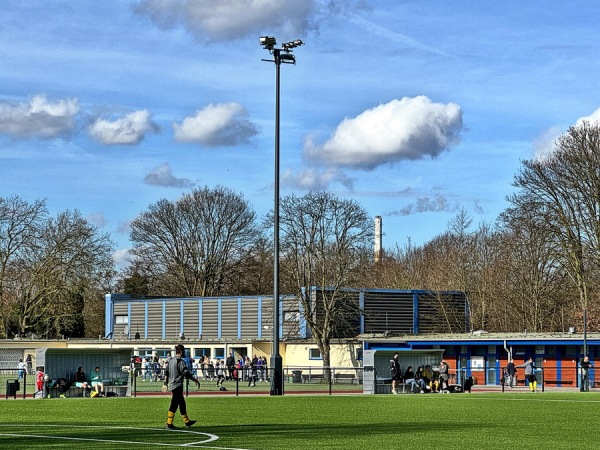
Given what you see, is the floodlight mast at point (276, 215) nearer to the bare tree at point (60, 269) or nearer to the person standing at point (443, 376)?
the person standing at point (443, 376)

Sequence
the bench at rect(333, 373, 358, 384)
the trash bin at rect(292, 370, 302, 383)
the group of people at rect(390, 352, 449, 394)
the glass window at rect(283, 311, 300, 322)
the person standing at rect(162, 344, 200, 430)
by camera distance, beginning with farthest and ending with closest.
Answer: the glass window at rect(283, 311, 300, 322) → the trash bin at rect(292, 370, 302, 383) → the bench at rect(333, 373, 358, 384) → the group of people at rect(390, 352, 449, 394) → the person standing at rect(162, 344, 200, 430)

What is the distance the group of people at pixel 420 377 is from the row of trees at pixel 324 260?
18.1 metres

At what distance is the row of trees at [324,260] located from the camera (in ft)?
199

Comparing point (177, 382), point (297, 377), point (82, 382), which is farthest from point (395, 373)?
point (177, 382)

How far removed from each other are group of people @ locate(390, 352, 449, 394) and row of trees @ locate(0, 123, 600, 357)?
18108 millimetres

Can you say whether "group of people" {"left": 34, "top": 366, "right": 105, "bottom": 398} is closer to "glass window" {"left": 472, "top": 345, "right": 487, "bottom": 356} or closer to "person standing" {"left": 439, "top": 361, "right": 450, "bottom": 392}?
"person standing" {"left": 439, "top": 361, "right": 450, "bottom": 392}

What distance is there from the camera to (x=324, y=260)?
7119 centimetres

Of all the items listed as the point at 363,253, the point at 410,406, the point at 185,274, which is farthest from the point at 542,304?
the point at 410,406

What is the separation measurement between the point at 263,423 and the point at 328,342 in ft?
154

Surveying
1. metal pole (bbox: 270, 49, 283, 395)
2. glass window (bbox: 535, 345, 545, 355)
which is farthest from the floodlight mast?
glass window (bbox: 535, 345, 545, 355)

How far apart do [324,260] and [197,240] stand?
2376 cm

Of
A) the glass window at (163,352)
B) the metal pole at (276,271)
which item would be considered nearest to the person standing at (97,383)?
the metal pole at (276,271)

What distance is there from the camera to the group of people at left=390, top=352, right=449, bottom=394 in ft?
144

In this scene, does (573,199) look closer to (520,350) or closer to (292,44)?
(520,350)
